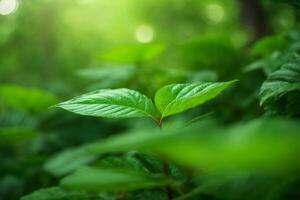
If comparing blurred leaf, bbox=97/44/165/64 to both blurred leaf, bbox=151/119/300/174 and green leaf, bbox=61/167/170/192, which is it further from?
blurred leaf, bbox=151/119/300/174

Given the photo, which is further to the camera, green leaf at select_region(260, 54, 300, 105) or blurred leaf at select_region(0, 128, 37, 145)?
blurred leaf at select_region(0, 128, 37, 145)

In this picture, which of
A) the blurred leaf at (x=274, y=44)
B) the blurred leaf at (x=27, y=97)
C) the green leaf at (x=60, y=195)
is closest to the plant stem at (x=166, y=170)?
the green leaf at (x=60, y=195)

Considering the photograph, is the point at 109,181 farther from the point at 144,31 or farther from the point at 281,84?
the point at 144,31

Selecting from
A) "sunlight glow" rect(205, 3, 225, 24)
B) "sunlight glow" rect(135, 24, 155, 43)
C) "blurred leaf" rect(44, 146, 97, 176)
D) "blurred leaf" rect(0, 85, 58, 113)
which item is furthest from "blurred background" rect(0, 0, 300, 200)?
"sunlight glow" rect(205, 3, 225, 24)

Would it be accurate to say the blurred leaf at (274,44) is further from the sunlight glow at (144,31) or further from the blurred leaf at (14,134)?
the sunlight glow at (144,31)

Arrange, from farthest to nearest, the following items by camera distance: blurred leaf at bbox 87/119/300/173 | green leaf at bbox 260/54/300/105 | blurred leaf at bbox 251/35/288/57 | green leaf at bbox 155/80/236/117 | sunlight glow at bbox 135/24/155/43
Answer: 1. sunlight glow at bbox 135/24/155/43
2. blurred leaf at bbox 251/35/288/57
3. green leaf at bbox 260/54/300/105
4. green leaf at bbox 155/80/236/117
5. blurred leaf at bbox 87/119/300/173

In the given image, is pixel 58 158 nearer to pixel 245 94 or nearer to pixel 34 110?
pixel 34 110

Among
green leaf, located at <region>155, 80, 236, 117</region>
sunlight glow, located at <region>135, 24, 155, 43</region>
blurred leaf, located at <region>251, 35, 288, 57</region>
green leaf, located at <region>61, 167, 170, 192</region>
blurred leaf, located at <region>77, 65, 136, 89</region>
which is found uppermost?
sunlight glow, located at <region>135, 24, 155, 43</region>

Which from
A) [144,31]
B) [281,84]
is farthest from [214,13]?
[281,84]

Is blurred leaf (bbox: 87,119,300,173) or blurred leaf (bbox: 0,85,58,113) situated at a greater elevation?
blurred leaf (bbox: 0,85,58,113)
